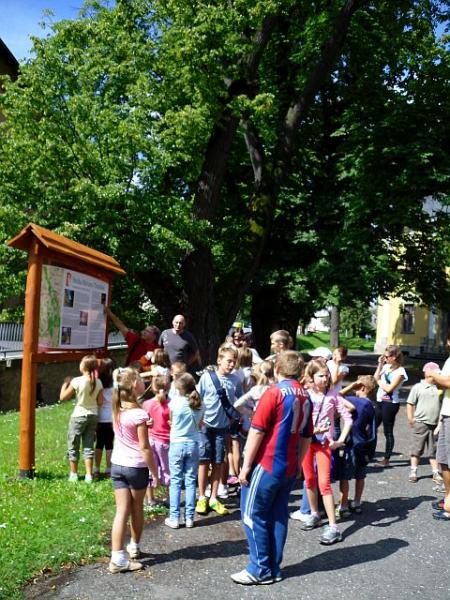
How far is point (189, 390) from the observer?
690 centimetres

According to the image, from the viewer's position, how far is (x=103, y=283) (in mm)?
9352

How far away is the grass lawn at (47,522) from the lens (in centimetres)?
539

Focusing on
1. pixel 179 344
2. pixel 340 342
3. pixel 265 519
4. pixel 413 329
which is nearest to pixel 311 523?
pixel 265 519

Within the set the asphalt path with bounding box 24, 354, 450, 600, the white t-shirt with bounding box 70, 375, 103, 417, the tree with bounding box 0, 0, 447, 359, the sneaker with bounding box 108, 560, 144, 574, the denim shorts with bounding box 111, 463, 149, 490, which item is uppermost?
the tree with bounding box 0, 0, 447, 359

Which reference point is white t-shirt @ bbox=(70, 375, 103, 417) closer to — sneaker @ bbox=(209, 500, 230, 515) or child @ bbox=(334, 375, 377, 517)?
sneaker @ bbox=(209, 500, 230, 515)

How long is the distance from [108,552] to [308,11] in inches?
652

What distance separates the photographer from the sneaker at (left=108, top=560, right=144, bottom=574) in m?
5.39

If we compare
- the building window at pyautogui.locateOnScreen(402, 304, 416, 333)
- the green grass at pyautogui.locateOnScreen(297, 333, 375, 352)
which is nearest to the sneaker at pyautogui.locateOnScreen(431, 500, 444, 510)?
the building window at pyautogui.locateOnScreen(402, 304, 416, 333)

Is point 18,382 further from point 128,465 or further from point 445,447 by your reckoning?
point 128,465

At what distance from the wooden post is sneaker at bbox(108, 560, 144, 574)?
273 cm

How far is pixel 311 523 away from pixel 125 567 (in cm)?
218

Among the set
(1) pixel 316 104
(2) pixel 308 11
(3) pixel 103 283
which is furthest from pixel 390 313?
(3) pixel 103 283

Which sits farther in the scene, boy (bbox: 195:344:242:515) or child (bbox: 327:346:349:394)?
child (bbox: 327:346:349:394)

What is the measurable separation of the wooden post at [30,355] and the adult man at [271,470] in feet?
10.9
